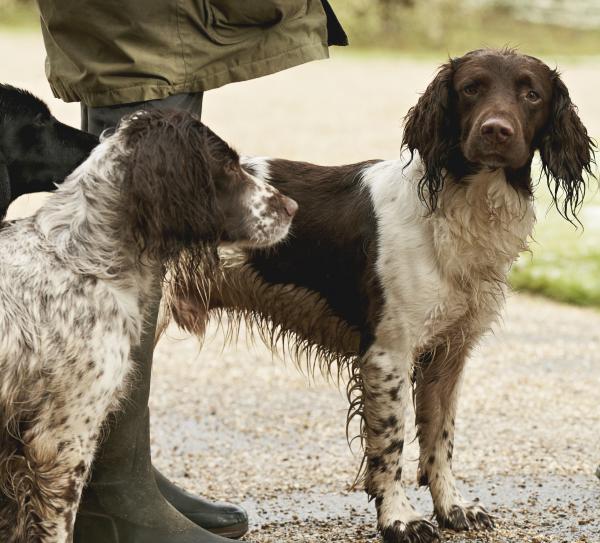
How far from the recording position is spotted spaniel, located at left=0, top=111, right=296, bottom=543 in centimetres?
290

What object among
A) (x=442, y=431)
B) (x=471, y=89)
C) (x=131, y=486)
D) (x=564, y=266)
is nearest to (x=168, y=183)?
(x=131, y=486)

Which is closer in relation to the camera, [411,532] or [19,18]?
[411,532]

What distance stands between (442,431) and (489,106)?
1232 mm

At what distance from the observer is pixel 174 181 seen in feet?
9.63

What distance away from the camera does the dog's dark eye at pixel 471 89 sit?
12.1ft

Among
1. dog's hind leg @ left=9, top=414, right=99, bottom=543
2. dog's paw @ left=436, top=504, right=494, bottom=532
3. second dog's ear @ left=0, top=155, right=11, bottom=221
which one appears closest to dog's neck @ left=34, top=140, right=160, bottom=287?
second dog's ear @ left=0, top=155, right=11, bottom=221

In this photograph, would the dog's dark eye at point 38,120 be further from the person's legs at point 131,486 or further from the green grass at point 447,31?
the green grass at point 447,31

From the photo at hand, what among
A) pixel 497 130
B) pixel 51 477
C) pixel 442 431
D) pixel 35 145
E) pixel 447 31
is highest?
pixel 497 130

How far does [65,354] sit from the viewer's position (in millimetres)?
2898

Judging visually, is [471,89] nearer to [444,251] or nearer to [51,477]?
[444,251]

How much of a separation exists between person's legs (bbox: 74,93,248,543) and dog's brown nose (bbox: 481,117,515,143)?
3.01ft

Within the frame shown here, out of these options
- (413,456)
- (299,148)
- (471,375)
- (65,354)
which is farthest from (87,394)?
(299,148)

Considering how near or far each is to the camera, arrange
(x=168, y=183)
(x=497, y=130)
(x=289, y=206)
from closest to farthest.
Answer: (x=168, y=183) < (x=289, y=206) < (x=497, y=130)

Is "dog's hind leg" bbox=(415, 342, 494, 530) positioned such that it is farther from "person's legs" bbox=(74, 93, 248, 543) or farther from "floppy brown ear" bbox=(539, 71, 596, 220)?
"person's legs" bbox=(74, 93, 248, 543)
